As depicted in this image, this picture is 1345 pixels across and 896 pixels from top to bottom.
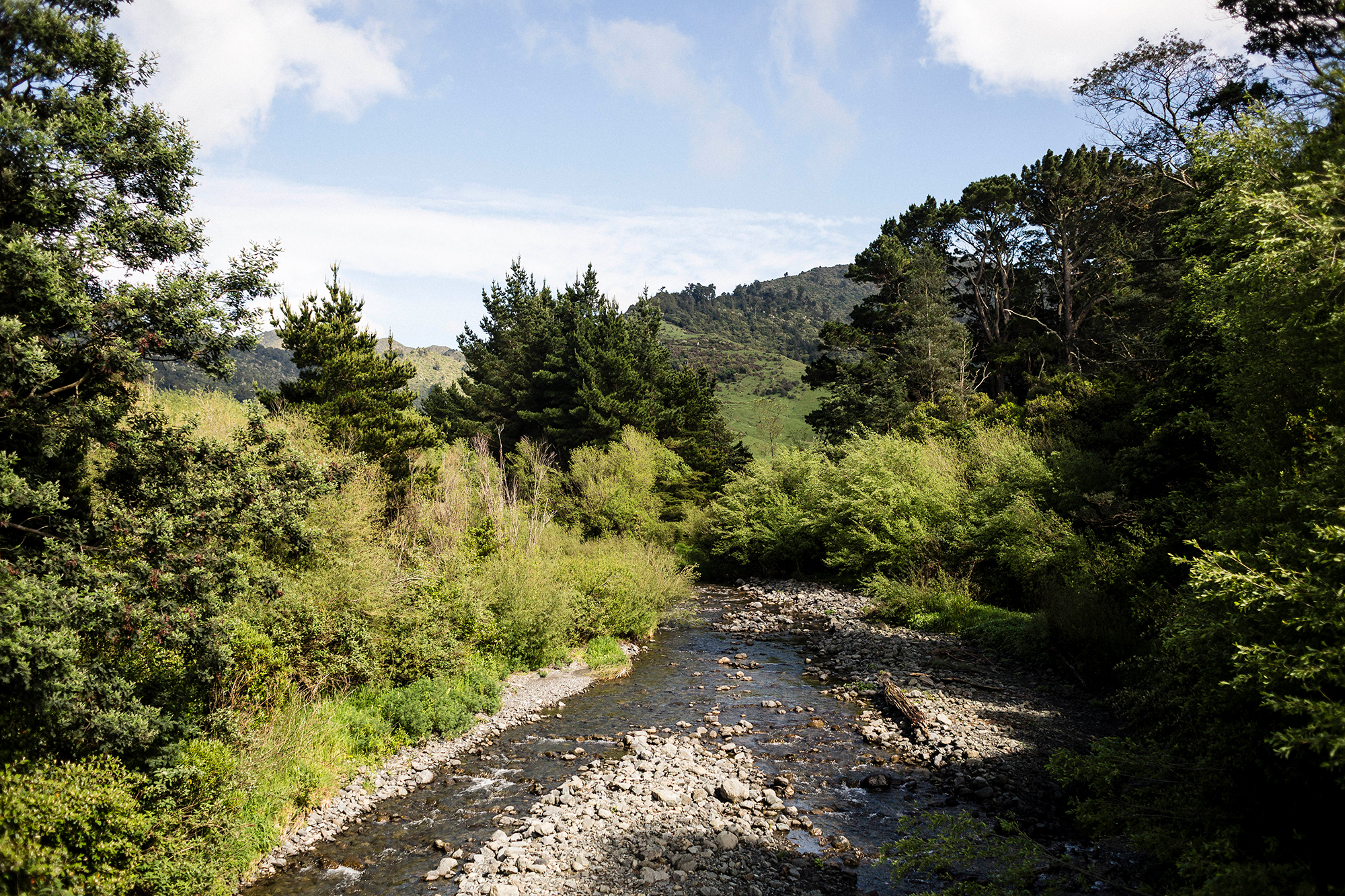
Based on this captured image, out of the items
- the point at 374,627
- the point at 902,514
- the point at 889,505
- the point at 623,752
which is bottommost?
the point at 623,752

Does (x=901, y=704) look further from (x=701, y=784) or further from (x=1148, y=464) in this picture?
(x=1148, y=464)

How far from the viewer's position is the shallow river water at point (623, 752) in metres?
10.5

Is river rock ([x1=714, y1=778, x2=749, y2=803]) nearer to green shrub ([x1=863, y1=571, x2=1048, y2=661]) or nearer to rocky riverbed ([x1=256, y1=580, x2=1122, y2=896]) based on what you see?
rocky riverbed ([x1=256, y1=580, x2=1122, y2=896])

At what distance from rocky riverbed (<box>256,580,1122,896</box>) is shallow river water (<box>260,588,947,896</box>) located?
1.9 inches

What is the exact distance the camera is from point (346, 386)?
2912 cm

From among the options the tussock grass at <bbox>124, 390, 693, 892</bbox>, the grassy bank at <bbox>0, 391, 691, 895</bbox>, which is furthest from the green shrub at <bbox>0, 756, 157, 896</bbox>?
→ the tussock grass at <bbox>124, 390, 693, 892</bbox>

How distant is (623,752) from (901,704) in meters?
7.03

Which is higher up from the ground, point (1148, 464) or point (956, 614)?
point (1148, 464)

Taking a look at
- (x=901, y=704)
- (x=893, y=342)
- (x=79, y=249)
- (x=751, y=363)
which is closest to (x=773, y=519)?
(x=893, y=342)

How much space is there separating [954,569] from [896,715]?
1395cm

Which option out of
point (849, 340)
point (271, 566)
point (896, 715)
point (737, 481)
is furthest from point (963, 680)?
point (849, 340)

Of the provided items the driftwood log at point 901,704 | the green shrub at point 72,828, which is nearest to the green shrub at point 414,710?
the green shrub at point 72,828

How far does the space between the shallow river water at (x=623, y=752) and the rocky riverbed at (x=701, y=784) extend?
0.16ft

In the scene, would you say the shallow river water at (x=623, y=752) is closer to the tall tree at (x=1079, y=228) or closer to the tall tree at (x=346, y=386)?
the tall tree at (x=346, y=386)
